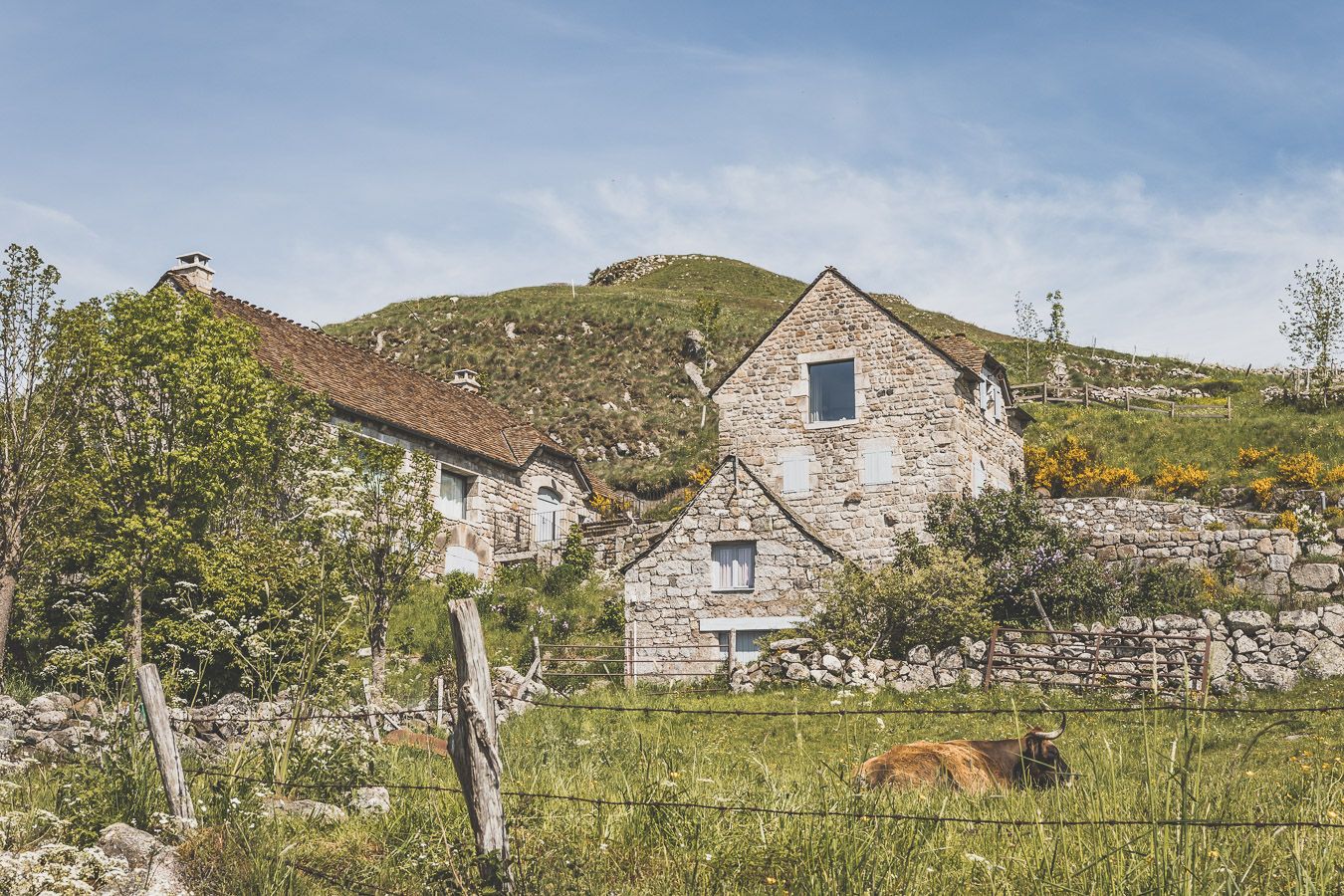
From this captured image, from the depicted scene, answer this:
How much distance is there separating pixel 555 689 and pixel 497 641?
11.5 ft

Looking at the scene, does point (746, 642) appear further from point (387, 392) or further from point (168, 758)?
point (168, 758)

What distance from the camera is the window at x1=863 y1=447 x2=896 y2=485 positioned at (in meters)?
28.7

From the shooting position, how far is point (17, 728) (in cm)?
1443

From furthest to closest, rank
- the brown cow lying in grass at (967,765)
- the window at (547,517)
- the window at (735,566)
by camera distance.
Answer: the window at (547,517) → the window at (735,566) → the brown cow lying in grass at (967,765)

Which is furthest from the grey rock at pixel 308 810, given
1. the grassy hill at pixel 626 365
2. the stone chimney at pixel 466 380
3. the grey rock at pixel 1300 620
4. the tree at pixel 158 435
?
the stone chimney at pixel 466 380

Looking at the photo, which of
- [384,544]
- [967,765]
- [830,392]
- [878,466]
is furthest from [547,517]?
[967,765]

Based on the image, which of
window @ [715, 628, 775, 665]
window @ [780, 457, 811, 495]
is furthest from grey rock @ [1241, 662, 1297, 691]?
window @ [780, 457, 811, 495]

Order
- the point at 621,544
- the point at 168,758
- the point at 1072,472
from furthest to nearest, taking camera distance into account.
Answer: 1. the point at 1072,472
2. the point at 621,544
3. the point at 168,758

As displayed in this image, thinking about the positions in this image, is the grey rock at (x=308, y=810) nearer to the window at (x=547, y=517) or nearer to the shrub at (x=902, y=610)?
the shrub at (x=902, y=610)

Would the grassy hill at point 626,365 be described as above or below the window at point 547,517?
above

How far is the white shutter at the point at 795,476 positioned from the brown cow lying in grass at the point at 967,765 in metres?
20.0

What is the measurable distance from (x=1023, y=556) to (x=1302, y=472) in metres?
11.5

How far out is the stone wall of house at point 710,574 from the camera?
24.0 metres

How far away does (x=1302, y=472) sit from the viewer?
3059cm
